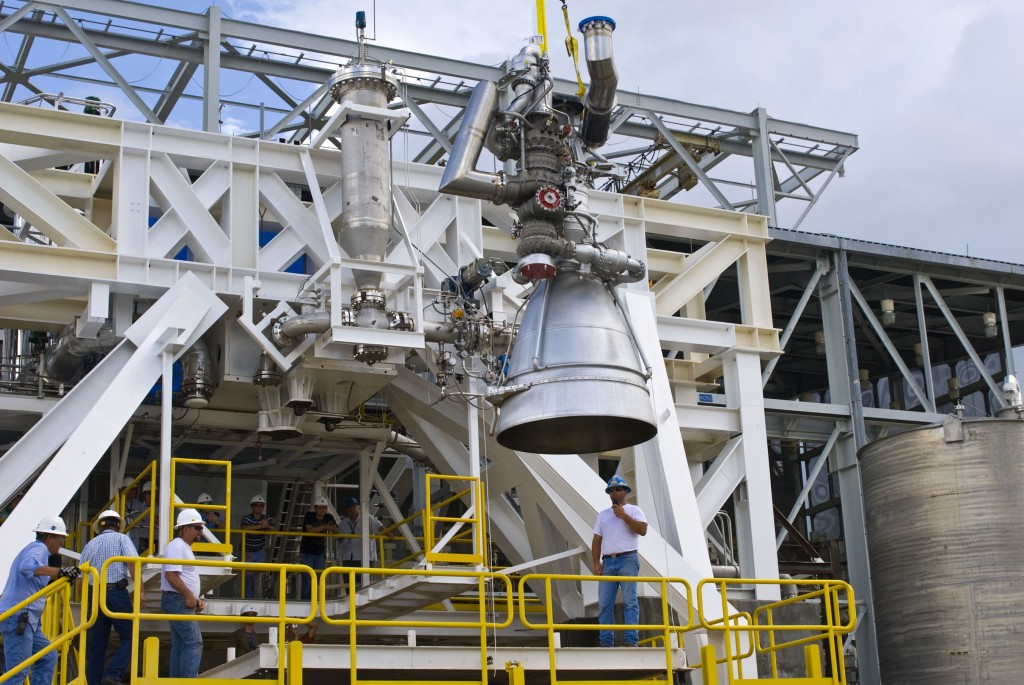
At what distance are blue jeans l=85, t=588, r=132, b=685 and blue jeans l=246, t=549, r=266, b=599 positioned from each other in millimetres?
7277

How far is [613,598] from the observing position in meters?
16.5

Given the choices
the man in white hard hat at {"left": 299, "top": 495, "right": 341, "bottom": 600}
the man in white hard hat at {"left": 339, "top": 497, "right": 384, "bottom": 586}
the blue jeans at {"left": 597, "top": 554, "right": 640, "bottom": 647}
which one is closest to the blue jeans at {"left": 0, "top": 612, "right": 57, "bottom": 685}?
the blue jeans at {"left": 597, "top": 554, "right": 640, "bottom": 647}

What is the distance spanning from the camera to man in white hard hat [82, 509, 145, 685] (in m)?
14.6

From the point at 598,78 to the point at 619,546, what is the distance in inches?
220

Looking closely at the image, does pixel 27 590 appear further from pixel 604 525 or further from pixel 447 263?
pixel 447 263

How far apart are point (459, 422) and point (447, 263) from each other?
245cm

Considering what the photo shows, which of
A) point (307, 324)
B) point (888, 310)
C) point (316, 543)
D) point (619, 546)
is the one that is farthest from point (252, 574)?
point (888, 310)

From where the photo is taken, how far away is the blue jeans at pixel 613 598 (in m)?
16.2

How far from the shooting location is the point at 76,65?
27.2m

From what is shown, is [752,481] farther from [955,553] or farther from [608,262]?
[608,262]

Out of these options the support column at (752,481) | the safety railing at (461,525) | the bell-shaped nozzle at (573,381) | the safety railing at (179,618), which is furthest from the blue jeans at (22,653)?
the support column at (752,481)

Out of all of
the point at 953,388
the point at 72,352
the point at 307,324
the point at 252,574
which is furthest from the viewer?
the point at 953,388

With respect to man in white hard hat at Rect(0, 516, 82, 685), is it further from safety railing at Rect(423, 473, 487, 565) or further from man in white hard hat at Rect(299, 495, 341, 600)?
man in white hard hat at Rect(299, 495, 341, 600)

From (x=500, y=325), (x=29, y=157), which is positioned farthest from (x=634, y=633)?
(x=29, y=157)
